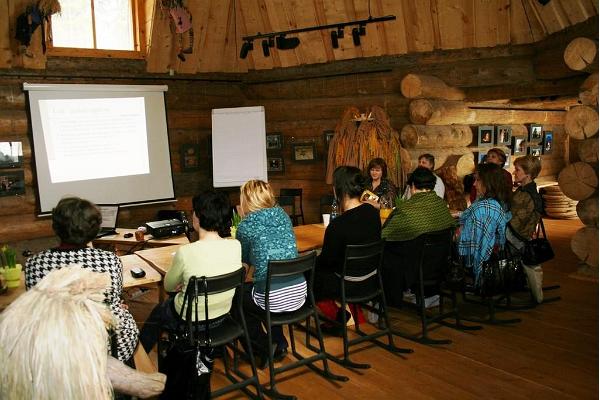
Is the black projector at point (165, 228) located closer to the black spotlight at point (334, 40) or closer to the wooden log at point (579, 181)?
the black spotlight at point (334, 40)

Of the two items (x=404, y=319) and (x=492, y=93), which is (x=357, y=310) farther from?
(x=492, y=93)

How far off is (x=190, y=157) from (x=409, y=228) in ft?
15.7

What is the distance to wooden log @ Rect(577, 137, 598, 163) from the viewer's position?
5.55 m

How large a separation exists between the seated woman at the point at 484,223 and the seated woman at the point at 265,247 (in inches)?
62.1

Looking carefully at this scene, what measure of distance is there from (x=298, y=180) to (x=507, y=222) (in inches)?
171

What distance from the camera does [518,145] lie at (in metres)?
9.52

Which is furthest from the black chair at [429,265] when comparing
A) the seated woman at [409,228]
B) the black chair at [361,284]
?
the black chair at [361,284]

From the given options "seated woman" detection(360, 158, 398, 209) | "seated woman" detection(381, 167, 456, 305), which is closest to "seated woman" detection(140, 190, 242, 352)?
"seated woman" detection(381, 167, 456, 305)

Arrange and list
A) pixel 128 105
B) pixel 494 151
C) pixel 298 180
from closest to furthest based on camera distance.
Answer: pixel 494 151 < pixel 128 105 < pixel 298 180

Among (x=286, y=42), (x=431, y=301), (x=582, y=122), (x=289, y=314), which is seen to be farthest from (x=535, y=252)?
(x=286, y=42)

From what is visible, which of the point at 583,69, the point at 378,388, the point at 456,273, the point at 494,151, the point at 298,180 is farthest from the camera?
the point at 298,180

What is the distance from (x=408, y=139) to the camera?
7457mm

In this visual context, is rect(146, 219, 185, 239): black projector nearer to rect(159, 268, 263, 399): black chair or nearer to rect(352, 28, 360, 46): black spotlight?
rect(159, 268, 263, 399): black chair

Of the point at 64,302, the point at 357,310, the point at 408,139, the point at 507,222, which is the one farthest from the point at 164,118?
the point at 64,302
